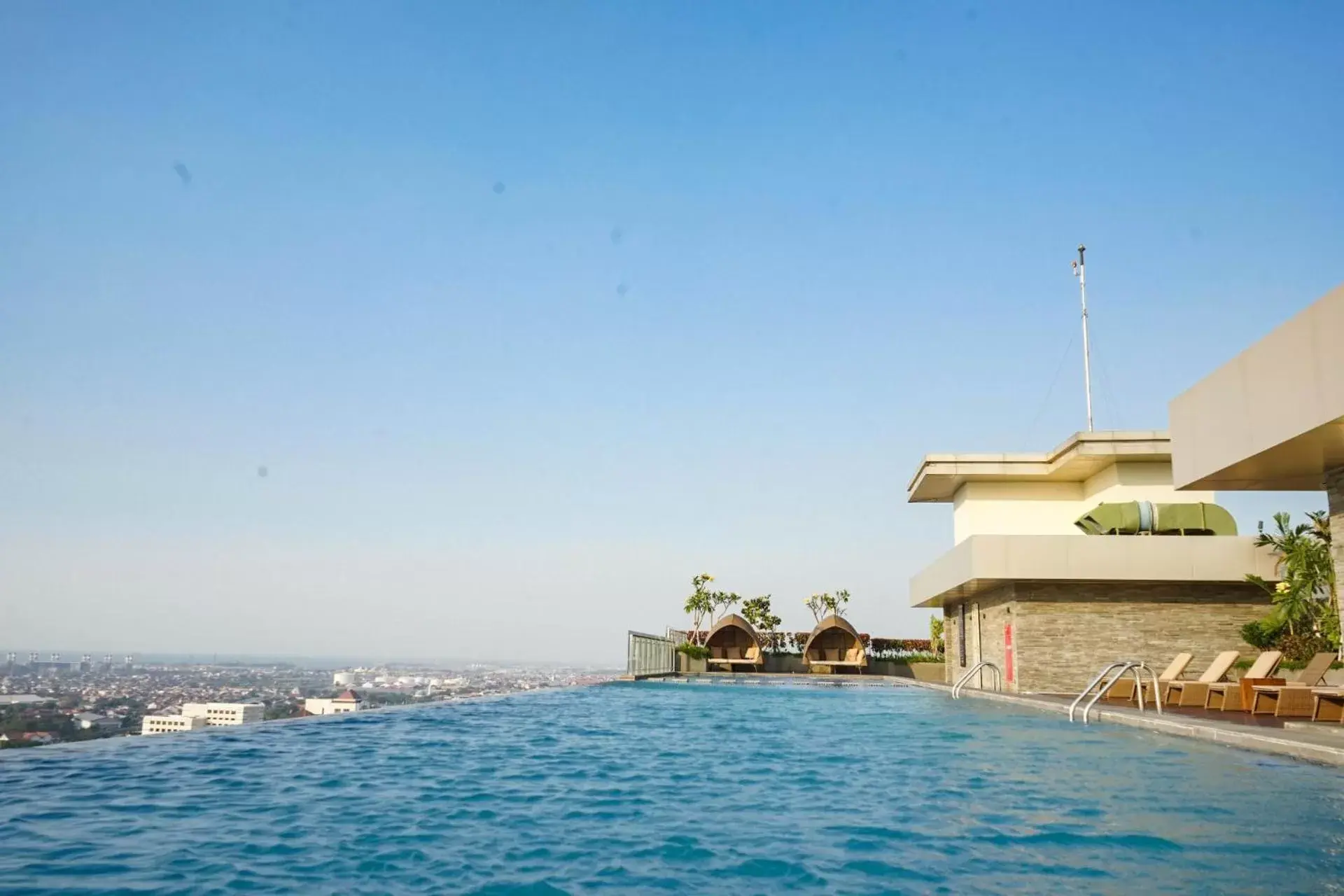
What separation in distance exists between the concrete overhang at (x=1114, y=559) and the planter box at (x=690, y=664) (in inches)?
675

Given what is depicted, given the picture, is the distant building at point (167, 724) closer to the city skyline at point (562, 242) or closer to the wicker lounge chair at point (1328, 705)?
the city skyline at point (562, 242)

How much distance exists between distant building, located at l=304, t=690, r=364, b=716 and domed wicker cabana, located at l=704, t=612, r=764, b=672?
25.2 metres

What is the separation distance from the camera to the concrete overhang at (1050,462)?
2070 cm

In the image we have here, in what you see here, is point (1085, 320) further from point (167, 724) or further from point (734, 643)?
point (167, 724)

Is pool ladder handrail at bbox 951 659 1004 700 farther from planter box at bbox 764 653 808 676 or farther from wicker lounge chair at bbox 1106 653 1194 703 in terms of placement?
planter box at bbox 764 653 808 676

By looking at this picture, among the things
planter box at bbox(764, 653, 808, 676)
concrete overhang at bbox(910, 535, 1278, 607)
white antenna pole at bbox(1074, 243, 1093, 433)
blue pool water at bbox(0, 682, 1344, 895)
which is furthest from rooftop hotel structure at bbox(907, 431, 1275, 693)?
planter box at bbox(764, 653, 808, 676)

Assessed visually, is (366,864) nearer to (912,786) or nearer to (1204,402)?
(912,786)

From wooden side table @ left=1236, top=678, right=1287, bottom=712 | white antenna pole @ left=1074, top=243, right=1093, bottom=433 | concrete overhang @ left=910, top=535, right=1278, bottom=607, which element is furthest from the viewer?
white antenna pole @ left=1074, top=243, right=1093, bottom=433

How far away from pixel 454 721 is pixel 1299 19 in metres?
15.9

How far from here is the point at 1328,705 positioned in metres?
10.9

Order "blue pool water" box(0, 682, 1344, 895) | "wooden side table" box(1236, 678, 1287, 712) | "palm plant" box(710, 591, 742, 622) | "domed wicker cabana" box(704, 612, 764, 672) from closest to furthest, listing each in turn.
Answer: "blue pool water" box(0, 682, 1344, 895) → "wooden side table" box(1236, 678, 1287, 712) → "domed wicker cabana" box(704, 612, 764, 672) → "palm plant" box(710, 591, 742, 622)

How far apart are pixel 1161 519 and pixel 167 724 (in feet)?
62.2

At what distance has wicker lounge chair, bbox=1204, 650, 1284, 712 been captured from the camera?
42.5ft

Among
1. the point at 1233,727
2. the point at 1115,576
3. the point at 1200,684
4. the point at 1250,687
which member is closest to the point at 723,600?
the point at 1115,576
